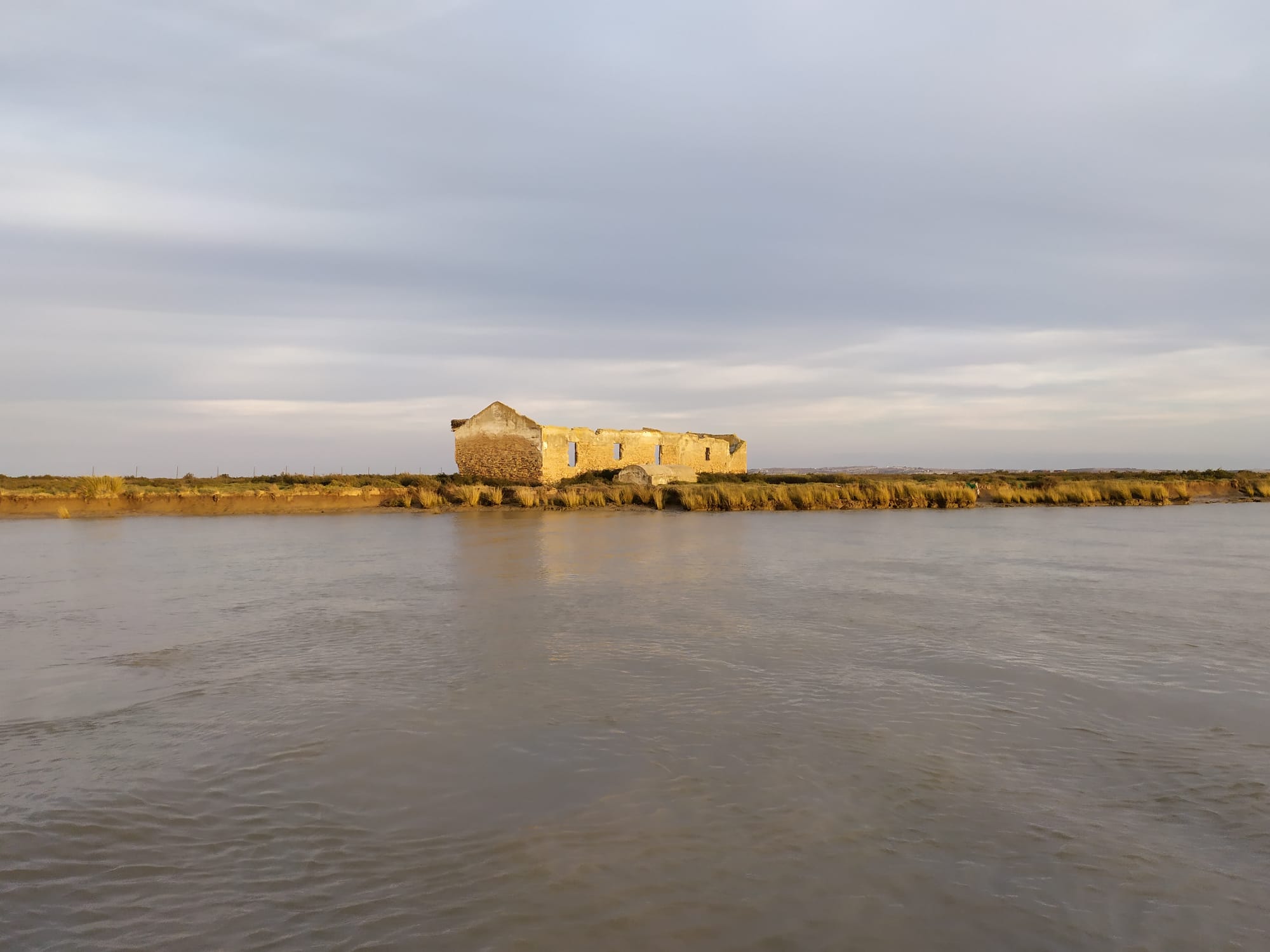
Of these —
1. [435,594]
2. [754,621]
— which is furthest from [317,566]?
[754,621]

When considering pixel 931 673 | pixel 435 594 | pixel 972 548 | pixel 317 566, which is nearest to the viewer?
Answer: pixel 931 673

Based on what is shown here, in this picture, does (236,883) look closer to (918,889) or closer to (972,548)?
(918,889)

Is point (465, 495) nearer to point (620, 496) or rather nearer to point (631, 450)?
point (620, 496)

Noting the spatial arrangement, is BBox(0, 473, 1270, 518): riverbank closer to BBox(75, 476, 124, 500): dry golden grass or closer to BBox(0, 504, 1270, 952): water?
BBox(75, 476, 124, 500): dry golden grass

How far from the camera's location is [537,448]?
2702cm

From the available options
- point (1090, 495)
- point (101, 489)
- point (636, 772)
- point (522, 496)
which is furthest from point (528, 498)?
point (636, 772)

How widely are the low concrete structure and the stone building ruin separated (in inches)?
70.0

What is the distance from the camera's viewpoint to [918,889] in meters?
2.51

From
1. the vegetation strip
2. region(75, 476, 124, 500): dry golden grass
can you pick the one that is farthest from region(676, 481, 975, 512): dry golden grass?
region(75, 476, 124, 500): dry golden grass

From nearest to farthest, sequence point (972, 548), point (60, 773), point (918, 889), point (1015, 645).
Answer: point (918, 889), point (60, 773), point (1015, 645), point (972, 548)

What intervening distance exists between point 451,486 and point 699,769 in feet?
69.2

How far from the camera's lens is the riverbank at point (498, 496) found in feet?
67.7

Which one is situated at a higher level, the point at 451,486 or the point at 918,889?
the point at 451,486

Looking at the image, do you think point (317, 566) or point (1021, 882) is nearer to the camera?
point (1021, 882)
